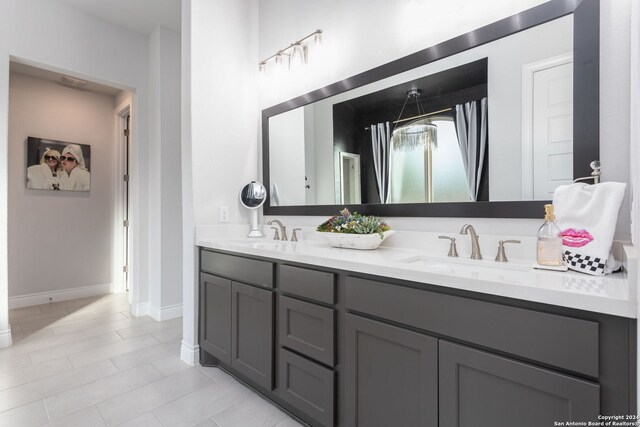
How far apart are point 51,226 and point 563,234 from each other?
4.85 meters

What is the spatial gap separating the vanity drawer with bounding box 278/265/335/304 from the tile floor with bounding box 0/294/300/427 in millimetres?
694

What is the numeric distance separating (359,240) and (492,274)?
0.76 metres

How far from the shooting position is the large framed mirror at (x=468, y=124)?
126 centimetres

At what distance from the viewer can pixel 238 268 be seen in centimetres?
190

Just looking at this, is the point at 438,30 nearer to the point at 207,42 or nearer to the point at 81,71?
the point at 207,42

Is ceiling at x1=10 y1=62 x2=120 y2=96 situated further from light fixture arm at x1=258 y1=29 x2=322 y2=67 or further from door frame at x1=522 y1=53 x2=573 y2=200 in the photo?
door frame at x1=522 y1=53 x2=573 y2=200

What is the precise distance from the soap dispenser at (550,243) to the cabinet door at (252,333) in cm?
121

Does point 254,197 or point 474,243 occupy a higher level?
point 254,197

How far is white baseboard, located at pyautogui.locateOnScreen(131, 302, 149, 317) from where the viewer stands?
11.0 feet

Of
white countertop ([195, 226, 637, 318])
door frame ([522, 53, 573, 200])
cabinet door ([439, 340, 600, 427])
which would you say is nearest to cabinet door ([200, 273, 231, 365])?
white countertop ([195, 226, 637, 318])

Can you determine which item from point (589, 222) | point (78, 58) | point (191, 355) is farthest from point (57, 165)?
point (589, 222)

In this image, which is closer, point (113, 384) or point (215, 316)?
point (113, 384)

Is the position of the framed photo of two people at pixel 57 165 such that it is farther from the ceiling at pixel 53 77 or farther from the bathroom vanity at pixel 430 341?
the bathroom vanity at pixel 430 341

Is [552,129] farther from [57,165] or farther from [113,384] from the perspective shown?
[57,165]
